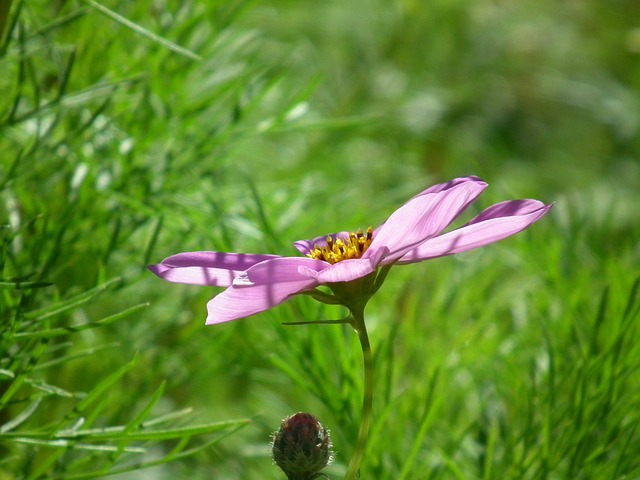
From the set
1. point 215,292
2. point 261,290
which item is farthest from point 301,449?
point 215,292

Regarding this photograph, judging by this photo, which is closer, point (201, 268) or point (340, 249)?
point (201, 268)

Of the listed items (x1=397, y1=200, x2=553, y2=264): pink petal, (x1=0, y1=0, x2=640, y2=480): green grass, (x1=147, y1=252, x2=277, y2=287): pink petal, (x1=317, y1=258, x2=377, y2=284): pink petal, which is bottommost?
(x1=0, y1=0, x2=640, y2=480): green grass

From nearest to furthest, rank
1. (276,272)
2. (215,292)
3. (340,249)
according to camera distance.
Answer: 1. (276,272)
2. (340,249)
3. (215,292)

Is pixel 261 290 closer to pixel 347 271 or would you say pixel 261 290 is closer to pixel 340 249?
pixel 347 271

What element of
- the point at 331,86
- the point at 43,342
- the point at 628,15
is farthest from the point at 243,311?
the point at 628,15

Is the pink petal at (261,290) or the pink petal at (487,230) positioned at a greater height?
the pink petal at (487,230)
